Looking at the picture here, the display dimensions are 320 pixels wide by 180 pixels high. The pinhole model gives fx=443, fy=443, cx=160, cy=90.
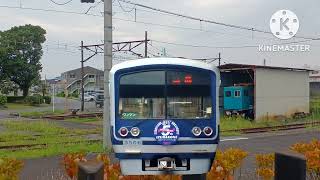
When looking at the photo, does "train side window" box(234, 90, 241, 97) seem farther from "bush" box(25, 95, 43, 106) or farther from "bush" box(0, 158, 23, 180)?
"bush" box(25, 95, 43, 106)

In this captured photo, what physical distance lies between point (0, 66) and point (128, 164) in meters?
60.5

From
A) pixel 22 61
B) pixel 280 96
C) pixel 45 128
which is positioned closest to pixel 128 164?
pixel 45 128

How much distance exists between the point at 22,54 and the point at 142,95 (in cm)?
6104

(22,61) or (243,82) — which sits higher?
(22,61)

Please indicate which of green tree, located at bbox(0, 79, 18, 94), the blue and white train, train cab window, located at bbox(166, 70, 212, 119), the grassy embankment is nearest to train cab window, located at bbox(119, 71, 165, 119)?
the blue and white train

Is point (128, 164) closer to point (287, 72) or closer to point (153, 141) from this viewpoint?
point (153, 141)

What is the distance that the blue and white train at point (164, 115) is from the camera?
17.9ft

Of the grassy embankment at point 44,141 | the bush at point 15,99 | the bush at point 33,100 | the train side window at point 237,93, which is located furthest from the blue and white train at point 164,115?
the bush at point 15,99

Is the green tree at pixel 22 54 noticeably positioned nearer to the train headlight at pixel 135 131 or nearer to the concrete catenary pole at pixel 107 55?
the concrete catenary pole at pixel 107 55

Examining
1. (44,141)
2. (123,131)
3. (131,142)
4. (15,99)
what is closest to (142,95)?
(123,131)

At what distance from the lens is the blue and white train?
546 centimetres

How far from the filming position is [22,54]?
6341 centimetres

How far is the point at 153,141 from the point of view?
17.9 ft

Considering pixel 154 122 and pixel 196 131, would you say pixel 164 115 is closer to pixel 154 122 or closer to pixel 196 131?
pixel 154 122
